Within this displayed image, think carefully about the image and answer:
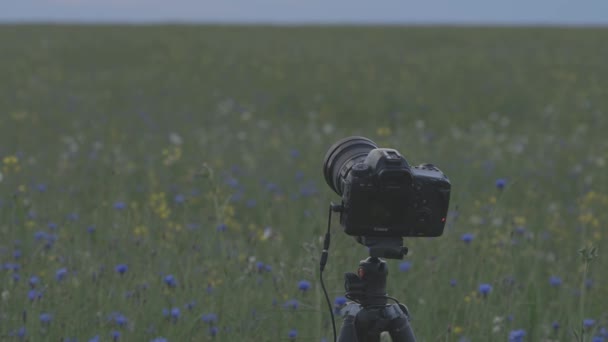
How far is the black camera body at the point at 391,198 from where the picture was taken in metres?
1.88

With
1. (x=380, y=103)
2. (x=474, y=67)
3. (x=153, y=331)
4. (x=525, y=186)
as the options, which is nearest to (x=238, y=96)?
(x=380, y=103)

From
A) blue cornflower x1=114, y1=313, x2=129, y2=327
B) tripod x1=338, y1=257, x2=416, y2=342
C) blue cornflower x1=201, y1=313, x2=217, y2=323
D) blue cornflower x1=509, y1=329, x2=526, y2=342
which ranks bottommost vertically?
blue cornflower x1=114, y1=313, x2=129, y2=327

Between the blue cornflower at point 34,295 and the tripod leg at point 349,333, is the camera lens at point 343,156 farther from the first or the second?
the blue cornflower at point 34,295

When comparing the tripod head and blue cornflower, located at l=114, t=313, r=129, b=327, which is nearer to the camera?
the tripod head

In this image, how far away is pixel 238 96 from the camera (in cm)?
1338

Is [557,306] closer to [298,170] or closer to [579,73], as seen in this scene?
[298,170]

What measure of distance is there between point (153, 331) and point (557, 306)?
209 cm

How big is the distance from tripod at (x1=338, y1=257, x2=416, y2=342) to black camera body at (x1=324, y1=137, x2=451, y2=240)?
0.10 meters

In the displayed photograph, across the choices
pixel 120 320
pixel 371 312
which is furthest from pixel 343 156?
pixel 120 320

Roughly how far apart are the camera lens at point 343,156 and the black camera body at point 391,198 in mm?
89

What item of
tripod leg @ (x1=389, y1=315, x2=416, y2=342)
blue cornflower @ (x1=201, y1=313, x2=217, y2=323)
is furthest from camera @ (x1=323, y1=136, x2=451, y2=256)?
blue cornflower @ (x1=201, y1=313, x2=217, y2=323)

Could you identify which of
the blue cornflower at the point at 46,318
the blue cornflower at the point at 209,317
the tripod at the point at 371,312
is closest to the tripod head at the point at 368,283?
the tripod at the point at 371,312

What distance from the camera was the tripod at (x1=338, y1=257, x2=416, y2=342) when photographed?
1994 mm

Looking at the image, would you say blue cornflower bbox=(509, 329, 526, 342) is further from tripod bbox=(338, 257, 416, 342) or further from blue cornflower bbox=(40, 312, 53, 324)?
blue cornflower bbox=(40, 312, 53, 324)
